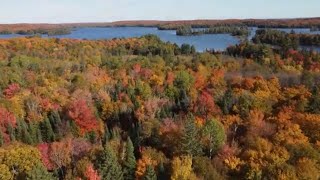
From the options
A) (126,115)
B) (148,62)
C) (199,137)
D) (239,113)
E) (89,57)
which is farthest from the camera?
(89,57)

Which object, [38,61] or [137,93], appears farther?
[38,61]

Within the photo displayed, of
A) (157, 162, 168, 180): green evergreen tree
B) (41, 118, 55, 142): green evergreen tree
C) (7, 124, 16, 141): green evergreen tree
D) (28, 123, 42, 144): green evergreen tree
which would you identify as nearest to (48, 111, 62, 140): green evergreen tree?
(41, 118, 55, 142): green evergreen tree

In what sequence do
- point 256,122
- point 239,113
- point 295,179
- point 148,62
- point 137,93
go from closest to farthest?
1. point 295,179
2. point 256,122
3. point 239,113
4. point 137,93
5. point 148,62

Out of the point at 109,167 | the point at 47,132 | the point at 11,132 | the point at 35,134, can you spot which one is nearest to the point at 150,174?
the point at 109,167

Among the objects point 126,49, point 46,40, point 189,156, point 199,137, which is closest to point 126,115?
point 199,137

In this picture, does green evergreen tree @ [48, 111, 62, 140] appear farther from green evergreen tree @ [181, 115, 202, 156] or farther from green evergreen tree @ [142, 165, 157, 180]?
green evergreen tree @ [142, 165, 157, 180]

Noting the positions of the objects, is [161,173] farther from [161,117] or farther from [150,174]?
[161,117]

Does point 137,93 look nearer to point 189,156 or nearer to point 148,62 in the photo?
point 148,62
